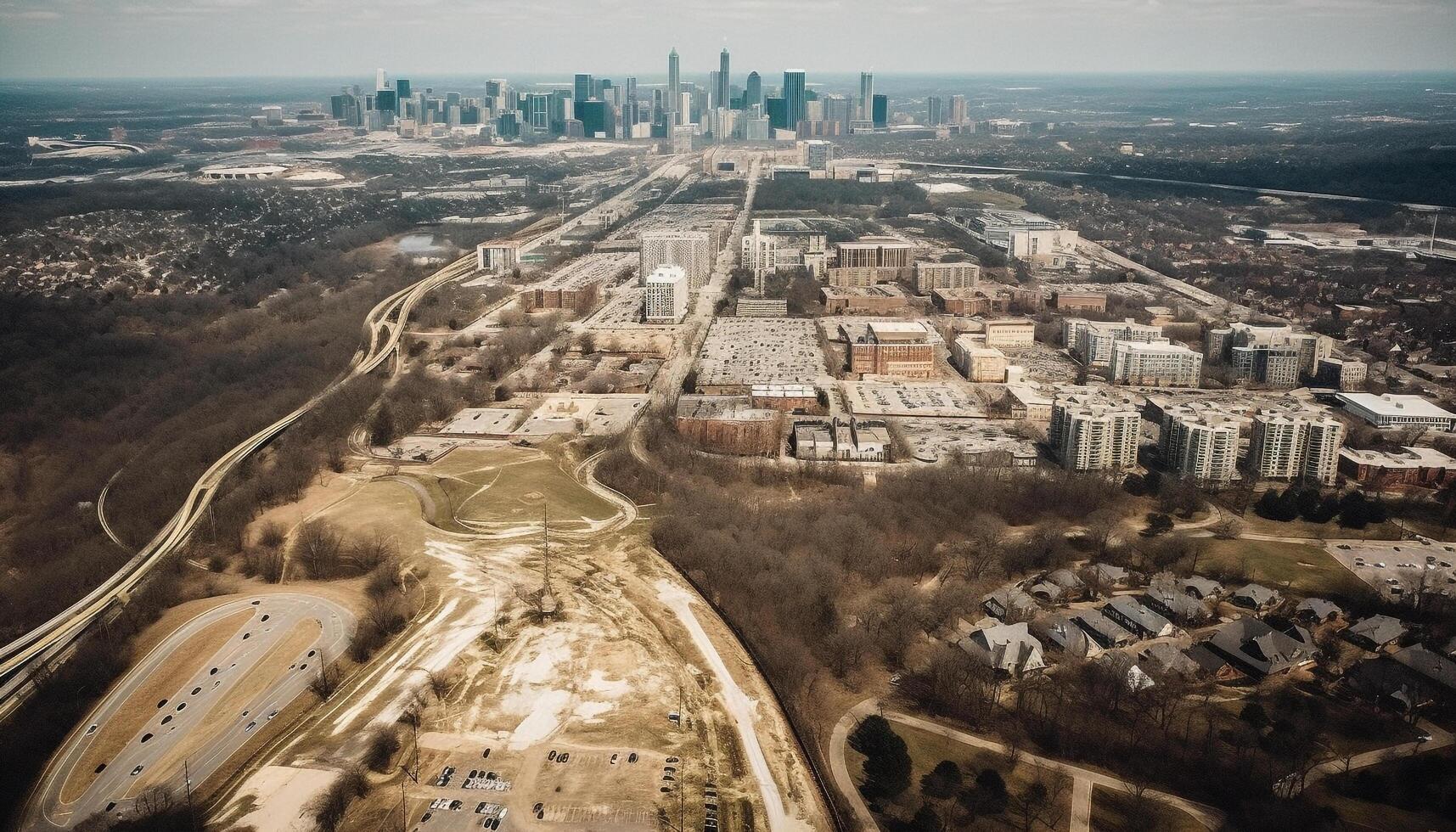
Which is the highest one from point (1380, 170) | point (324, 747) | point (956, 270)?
point (1380, 170)

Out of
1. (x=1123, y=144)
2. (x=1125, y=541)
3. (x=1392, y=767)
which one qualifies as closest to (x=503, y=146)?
(x=1123, y=144)

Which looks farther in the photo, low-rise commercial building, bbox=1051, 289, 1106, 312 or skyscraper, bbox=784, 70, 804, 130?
skyscraper, bbox=784, 70, 804, 130

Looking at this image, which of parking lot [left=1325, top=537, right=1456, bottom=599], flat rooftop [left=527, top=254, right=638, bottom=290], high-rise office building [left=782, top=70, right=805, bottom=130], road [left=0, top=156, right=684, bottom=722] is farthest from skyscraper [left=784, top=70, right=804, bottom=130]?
parking lot [left=1325, top=537, right=1456, bottom=599]

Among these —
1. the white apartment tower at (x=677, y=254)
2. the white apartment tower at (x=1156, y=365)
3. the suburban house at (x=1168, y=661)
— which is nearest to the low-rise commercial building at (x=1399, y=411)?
the white apartment tower at (x=1156, y=365)

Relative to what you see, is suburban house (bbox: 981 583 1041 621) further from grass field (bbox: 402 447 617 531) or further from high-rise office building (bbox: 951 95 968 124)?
high-rise office building (bbox: 951 95 968 124)

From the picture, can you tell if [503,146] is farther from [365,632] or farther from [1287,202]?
[365,632]
